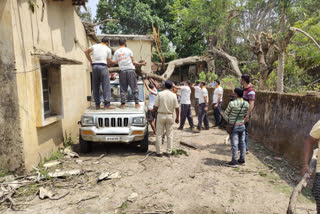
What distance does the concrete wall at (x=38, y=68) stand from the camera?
14.2 feet

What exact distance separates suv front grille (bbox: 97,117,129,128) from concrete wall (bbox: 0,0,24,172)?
5.84 ft

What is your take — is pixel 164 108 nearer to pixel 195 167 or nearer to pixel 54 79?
pixel 195 167

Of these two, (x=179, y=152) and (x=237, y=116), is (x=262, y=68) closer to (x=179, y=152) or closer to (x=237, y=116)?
(x=237, y=116)

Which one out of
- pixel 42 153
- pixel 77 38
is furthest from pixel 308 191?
pixel 77 38

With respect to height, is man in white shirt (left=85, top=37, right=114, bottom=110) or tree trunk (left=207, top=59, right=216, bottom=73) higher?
tree trunk (left=207, top=59, right=216, bottom=73)

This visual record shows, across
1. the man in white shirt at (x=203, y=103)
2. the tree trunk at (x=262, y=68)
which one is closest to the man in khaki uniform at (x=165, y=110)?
the man in white shirt at (x=203, y=103)

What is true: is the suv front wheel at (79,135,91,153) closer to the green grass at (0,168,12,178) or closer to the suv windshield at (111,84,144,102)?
the suv windshield at (111,84,144,102)

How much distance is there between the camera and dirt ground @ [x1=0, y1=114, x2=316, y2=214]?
352 cm

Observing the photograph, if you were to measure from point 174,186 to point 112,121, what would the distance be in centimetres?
229

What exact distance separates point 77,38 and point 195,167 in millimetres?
6067

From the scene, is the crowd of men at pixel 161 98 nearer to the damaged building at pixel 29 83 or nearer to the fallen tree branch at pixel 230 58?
the damaged building at pixel 29 83

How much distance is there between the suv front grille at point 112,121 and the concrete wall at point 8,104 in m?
1.78

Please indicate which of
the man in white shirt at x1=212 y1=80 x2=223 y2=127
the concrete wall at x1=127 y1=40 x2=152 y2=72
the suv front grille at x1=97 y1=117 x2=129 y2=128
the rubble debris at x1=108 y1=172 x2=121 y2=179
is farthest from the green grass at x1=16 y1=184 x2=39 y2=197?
the concrete wall at x1=127 y1=40 x2=152 y2=72

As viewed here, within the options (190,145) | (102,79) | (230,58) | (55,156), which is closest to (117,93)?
(102,79)
